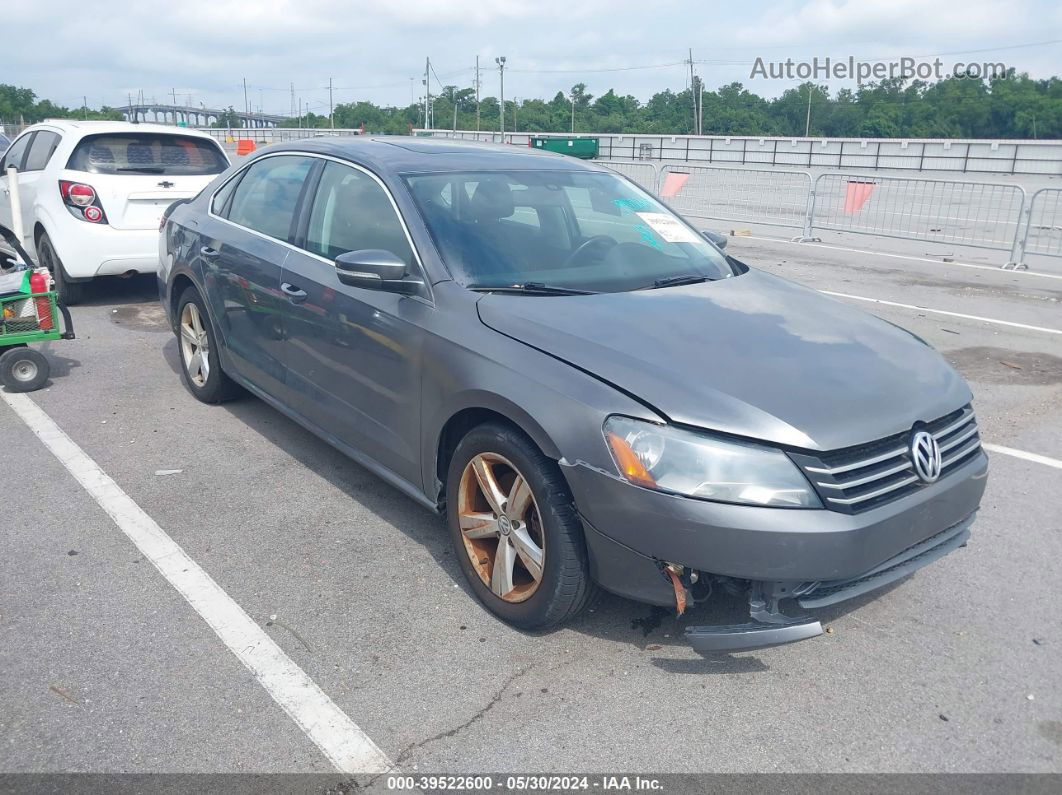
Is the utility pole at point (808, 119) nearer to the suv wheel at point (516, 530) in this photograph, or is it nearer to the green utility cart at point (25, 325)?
the green utility cart at point (25, 325)

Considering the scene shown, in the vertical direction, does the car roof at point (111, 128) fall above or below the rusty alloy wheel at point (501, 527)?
above

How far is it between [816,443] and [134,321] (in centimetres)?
721

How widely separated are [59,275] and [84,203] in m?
0.82

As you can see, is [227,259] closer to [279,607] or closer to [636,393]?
[279,607]

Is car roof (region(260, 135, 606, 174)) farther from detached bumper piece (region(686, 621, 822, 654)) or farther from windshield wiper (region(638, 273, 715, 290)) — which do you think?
detached bumper piece (region(686, 621, 822, 654))

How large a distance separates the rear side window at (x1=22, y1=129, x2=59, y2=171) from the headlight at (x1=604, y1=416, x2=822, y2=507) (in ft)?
26.2

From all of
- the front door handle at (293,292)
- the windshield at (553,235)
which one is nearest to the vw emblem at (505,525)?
the windshield at (553,235)

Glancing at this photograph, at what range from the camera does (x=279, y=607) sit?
11.7 ft

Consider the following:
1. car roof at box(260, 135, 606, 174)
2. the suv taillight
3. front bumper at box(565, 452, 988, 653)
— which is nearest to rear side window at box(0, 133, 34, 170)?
the suv taillight

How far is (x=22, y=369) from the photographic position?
20.4 feet

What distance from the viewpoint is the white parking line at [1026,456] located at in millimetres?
5184

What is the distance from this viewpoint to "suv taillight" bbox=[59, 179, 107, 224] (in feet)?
26.9

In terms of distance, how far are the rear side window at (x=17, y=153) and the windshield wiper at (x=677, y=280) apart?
26.4ft

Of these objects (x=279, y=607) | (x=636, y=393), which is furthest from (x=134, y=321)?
(x=636, y=393)
